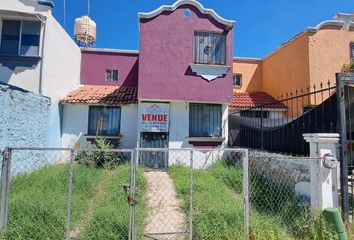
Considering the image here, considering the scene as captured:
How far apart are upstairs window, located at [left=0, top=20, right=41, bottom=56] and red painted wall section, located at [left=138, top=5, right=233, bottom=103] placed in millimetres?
4257

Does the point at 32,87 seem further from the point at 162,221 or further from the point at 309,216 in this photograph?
the point at 309,216

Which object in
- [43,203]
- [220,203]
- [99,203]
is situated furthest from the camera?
[99,203]

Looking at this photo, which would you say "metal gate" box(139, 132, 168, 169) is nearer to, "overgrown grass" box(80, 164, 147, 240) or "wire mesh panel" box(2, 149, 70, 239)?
"wire mesh panel" box(2, 149, 70, 239)

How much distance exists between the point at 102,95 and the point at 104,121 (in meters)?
1.33

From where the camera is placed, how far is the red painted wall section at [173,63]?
11.0 metres

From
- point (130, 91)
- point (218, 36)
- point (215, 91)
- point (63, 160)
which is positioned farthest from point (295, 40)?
point (63, 160)

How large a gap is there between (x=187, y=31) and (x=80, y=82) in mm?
7141

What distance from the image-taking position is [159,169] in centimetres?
1110

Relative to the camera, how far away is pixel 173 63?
36.5ft

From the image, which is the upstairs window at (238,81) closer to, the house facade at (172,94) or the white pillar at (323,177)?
the house facade at (172,94)

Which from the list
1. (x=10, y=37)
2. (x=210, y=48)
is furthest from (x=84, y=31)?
(x=210, y=48)

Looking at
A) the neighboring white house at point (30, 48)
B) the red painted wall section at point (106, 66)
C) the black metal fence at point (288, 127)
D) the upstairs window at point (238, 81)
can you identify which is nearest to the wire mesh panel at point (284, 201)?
the black metal fence at point (288, 127)

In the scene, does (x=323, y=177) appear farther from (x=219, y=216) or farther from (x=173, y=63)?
(x=173, y=63)

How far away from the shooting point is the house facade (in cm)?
1106
